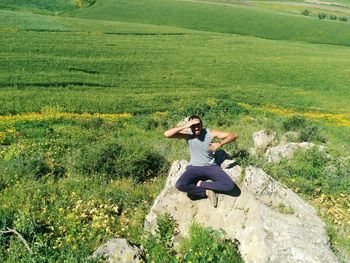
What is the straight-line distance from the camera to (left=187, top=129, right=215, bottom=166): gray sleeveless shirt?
974 centimetres

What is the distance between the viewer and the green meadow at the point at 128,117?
31.1 ft

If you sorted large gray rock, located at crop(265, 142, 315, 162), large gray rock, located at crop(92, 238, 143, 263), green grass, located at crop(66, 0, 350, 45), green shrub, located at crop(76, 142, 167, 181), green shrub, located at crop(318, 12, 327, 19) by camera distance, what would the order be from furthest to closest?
green shrub, located at crop(318, 12, 327, 19)
green grass, located at crop(66, 0, 350, 45)
large gray rock, located at crop(265, 142, 315, 162)
green shrub, located at crop(76, 142, 167, 181)
large gray rock, located at crop(92, 238, 143, 263)

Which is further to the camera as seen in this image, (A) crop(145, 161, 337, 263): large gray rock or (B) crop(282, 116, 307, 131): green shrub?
(B) crop(282, 116, 307, 131): green shrub

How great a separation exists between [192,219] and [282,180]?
175 inches

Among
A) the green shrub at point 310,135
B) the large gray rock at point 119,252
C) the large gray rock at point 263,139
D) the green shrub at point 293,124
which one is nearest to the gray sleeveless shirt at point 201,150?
the large gray rock at point 119,252

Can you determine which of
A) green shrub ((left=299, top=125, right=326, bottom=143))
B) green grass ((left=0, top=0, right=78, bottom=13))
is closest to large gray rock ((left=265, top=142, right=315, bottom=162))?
green shrub ((left=299, top=125, right=326, bottom=143))

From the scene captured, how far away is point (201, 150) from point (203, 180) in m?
0.64

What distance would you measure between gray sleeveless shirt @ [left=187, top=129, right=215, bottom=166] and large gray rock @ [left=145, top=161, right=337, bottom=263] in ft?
2.01

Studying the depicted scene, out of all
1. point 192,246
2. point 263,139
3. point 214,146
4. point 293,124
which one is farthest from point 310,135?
point 192,246

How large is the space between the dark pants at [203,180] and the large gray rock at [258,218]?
205 millimetres

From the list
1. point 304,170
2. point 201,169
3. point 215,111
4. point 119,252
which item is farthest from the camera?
point 215,111

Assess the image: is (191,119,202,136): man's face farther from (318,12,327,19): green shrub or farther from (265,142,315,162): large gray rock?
(318,12,327,19): green shrub

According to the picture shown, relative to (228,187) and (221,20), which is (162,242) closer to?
(228,187)

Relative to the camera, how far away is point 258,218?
8.31m
